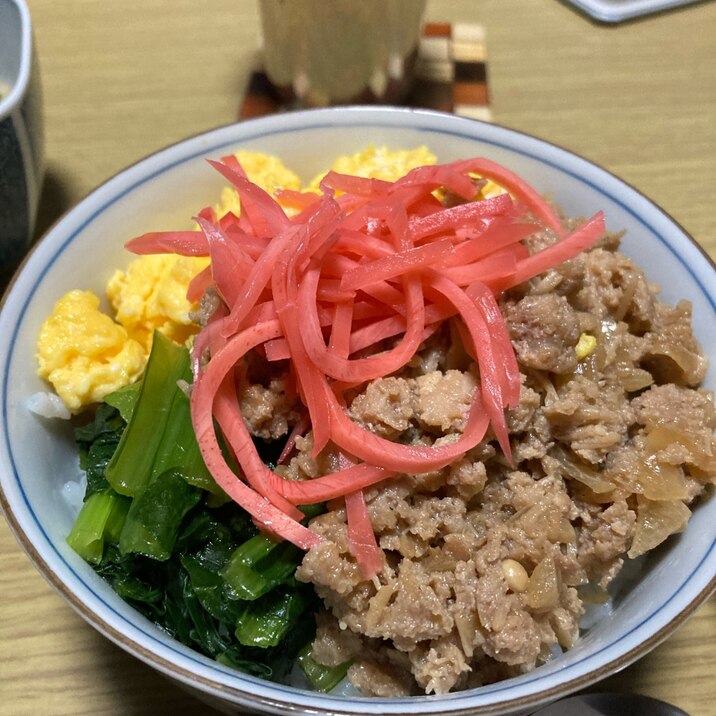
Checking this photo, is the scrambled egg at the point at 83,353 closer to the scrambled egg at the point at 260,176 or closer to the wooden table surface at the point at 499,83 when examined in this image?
the scrambled egg at the point at 260,176

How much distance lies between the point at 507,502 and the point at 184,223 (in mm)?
1152

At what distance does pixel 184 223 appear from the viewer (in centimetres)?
192

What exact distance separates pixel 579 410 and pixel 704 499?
0.31 m

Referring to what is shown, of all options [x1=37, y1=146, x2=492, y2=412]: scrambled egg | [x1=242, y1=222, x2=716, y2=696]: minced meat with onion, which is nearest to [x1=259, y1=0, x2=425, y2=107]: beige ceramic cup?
[x1=37, y1=146, x2=492, y2=412]: scrambled egg

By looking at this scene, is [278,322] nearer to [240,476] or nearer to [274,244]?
[274,244]

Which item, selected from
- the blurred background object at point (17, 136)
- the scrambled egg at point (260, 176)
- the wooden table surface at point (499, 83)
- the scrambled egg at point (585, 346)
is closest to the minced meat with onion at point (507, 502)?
the scrambled egg at point (585, 346)

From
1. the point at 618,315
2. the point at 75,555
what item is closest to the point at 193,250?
the point at 75,555

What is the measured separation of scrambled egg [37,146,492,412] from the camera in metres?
1.55

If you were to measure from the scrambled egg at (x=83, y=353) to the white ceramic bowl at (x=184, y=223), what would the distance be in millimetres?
35

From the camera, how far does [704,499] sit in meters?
1.36

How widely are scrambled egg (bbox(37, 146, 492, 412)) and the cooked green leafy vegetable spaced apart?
7.6 inches

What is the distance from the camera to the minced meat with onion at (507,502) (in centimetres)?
119

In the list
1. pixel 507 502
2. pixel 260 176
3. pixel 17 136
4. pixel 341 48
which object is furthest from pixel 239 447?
pixel 341 48

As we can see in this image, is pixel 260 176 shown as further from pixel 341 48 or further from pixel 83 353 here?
pixel 341 48
